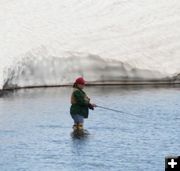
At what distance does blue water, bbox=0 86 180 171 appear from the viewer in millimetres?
17312

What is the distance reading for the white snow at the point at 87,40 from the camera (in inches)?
1231

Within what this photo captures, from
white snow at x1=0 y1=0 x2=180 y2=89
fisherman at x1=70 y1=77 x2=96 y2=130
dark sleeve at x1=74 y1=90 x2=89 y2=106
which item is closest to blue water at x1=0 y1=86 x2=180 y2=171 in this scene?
fisherman at x1=70 y1=77 x2=96 y2=130

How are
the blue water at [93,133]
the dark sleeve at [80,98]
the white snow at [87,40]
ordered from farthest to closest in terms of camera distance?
the white snow at [87,40]
the dark sleeve at [80,98]
the blue water at [93,133]

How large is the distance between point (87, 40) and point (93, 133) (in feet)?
42.8

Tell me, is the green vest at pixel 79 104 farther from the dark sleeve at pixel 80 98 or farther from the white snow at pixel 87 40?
the white snow at pixel 87 40

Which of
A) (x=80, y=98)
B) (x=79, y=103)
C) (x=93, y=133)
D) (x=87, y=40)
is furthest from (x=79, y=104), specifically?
(x=87, y=40)

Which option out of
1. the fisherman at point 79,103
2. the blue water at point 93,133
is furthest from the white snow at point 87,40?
the fisherman at point 79,103

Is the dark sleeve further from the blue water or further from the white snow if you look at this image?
the white snow

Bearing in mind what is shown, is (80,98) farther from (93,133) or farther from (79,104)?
(93,133)

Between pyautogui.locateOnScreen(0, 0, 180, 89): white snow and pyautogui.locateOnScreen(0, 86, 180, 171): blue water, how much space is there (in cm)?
236

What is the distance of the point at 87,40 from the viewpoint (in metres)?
33.4

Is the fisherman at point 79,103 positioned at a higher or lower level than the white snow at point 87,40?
lower

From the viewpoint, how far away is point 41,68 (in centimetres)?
3116

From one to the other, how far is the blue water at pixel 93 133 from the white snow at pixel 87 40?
7.75 feet
